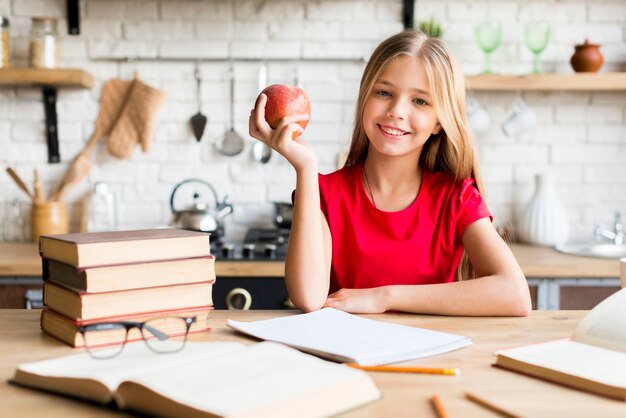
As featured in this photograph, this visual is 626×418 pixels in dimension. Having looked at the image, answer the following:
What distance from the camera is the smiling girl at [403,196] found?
1.47 meters

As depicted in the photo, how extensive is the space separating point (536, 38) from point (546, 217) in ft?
2.32

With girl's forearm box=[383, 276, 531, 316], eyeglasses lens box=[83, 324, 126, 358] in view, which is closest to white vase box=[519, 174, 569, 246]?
girl's forearm box=[383, 276, 531, 316]

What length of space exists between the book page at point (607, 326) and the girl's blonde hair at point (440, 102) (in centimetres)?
70

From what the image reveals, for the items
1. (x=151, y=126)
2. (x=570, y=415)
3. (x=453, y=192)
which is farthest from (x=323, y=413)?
(x=151, y=126)

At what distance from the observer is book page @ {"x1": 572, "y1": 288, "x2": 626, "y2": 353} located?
99 centimetres

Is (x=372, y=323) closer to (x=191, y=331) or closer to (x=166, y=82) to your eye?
(x=191, y=331)

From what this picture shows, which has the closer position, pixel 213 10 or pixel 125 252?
pixel 125 252

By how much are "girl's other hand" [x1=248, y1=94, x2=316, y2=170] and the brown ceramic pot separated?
6.20 feet

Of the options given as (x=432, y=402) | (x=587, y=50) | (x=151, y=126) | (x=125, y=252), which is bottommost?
(x=432, y=402)

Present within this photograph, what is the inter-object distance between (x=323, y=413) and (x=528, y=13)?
2.67 m

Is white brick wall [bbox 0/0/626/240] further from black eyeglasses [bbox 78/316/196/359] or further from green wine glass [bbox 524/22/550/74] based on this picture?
black eyeglasses [bbox 78/316/196/359]

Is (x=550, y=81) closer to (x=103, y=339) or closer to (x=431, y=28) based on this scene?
(x=431, y=28)

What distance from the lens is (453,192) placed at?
5.67 feet

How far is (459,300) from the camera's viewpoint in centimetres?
133
